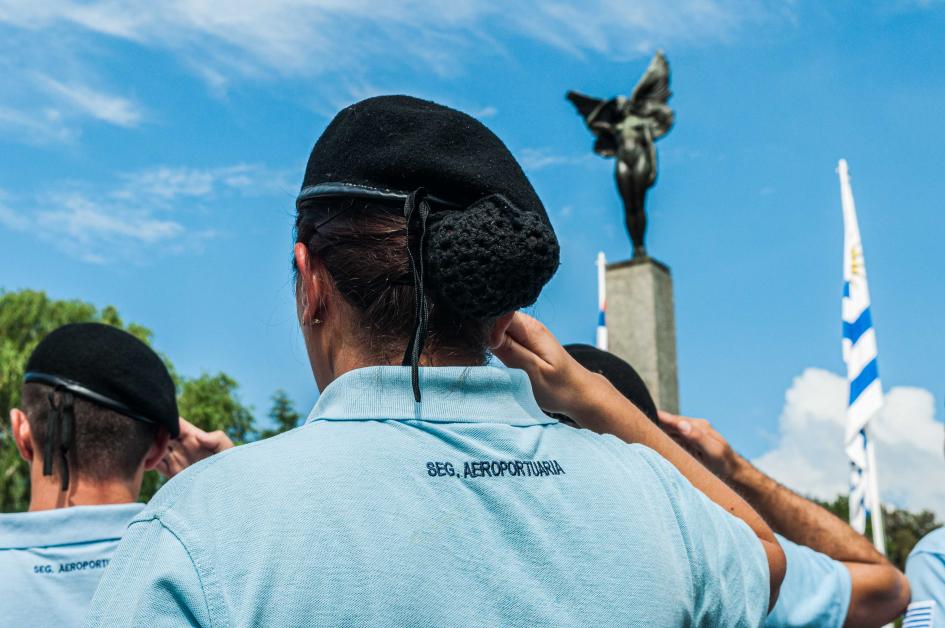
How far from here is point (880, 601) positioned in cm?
233

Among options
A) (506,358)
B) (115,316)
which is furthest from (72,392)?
(115,316)

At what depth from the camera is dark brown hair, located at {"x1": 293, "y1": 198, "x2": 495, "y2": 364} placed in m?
1.28

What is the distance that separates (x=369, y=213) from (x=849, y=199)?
856 cm

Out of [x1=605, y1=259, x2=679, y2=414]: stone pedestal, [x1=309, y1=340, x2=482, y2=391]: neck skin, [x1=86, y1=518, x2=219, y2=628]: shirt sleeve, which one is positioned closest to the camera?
[x1=86, y1=518, x2=219, y2=628]: shirt sleeve

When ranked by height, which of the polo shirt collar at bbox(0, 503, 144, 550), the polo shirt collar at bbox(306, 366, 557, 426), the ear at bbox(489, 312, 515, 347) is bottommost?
the polo shirt collar at bbox(0, 503, 144, 550)

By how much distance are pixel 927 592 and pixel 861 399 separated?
5.49 meters

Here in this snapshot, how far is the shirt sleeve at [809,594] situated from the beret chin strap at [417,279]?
1170mm

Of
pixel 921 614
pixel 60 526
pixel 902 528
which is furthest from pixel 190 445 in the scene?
pixel 902 528

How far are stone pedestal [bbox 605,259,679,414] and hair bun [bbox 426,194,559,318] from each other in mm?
7057

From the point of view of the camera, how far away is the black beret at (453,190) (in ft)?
4.09

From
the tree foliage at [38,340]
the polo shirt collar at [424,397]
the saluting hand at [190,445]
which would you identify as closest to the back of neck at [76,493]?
the saluting hand at [190,445]

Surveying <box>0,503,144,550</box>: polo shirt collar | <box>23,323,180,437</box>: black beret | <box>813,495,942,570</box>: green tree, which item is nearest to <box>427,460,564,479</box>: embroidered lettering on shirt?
<box>0,503,144,550</box>: polo shirt collar

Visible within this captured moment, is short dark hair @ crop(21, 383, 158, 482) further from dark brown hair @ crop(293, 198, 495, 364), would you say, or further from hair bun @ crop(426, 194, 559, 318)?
hair bun @ crop(426, 194, 559, 318)

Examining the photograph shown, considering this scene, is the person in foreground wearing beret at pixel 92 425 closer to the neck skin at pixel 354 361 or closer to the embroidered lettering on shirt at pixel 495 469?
the neck skin at pixel 354 361
